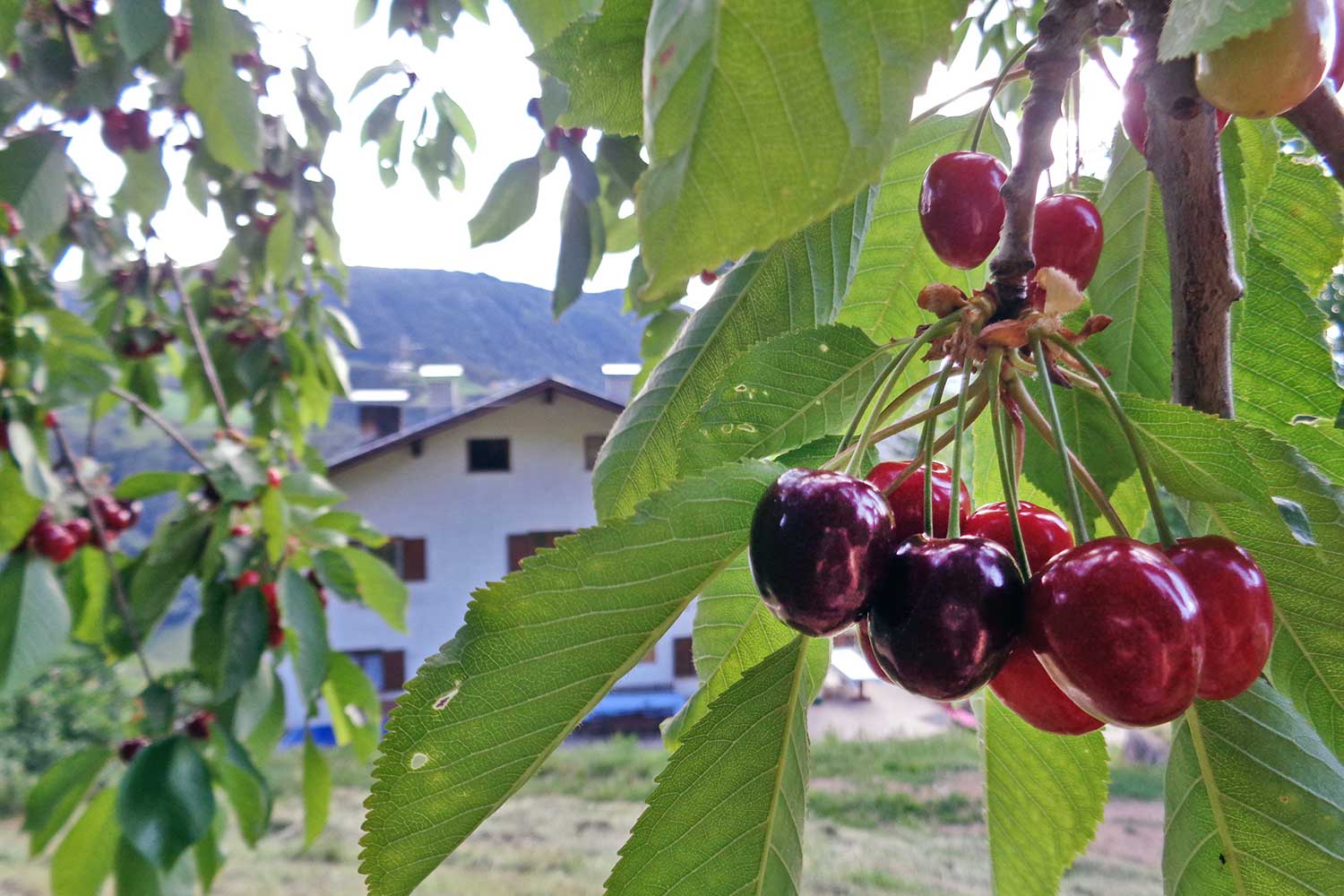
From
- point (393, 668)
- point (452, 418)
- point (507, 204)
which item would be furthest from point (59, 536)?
point (393, 668)

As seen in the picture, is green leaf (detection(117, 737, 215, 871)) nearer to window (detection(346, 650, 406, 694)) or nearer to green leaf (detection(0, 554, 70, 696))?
green leaf (detection(0, 554, 70, 696))

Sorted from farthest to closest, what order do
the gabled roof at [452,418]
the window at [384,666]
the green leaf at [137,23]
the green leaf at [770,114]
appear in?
the window at [384,666] → the gabled roof at [452,418] → the green leaf at [137,23] → the green leaf at [770,114]

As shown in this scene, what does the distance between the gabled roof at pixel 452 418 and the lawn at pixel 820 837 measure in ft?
6.74

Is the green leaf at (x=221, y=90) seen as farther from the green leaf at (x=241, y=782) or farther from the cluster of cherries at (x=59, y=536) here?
the green leaf at (x=241, y=782)

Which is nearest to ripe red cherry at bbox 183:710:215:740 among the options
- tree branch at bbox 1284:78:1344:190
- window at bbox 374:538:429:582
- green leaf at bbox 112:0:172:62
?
green leaf at bbox 112:0:172:62

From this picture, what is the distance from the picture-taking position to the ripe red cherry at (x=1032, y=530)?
16.5 inches

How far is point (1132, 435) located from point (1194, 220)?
10 centimetres

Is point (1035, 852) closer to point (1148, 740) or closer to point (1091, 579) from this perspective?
point (1091, 579)

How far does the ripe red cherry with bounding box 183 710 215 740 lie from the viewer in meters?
1.88

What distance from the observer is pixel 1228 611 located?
347mm

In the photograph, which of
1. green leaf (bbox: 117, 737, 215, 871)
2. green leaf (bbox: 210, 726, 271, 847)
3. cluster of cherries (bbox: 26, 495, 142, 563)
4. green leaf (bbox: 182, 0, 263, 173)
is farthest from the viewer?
cluster of cherries (bbox: 26, 495, 142, 563)

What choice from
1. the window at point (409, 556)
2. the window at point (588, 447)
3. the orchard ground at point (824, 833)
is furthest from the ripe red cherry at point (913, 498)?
the window at point (409, 556)

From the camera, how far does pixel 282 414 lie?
246 centimetres

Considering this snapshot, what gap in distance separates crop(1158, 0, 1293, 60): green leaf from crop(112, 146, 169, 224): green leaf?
1862 millimetres
